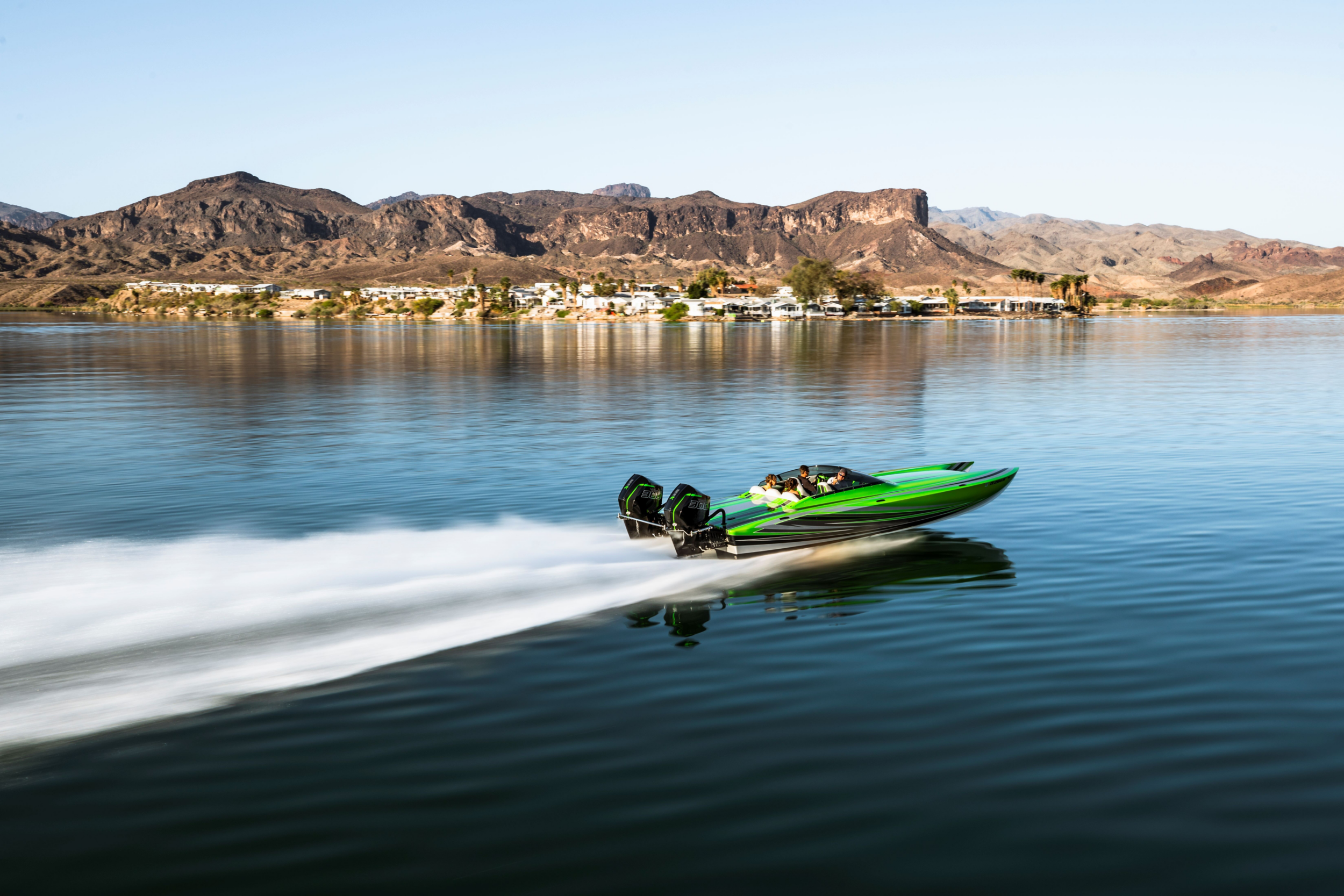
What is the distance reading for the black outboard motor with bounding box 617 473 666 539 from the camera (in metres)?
23.1

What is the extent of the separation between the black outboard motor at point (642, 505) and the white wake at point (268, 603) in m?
0.60

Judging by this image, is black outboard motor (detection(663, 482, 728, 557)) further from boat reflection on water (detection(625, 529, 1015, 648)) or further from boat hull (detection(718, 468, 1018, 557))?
boat reflection on water (detection(625, 529, 1015, 648))

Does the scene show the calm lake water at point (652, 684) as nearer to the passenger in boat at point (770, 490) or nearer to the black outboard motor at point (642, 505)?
the black outboard motor at point (642, 505)

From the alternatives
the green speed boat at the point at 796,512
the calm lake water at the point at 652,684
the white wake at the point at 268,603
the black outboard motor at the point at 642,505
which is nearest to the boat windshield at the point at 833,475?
the green speed boat at the point at 796,512

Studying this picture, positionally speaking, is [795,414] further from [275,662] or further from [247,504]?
[275,662]

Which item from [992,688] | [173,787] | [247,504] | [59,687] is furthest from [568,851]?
[247,504]

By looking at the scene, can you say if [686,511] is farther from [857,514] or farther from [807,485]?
[857,514]

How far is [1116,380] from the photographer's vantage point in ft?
245

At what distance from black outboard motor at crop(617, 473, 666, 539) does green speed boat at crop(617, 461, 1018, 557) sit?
13 millimetres

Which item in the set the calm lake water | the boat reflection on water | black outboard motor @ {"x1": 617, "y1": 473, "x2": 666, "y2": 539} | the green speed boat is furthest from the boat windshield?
black outboard motor @ {"x1": 617, "y1": 473, "x2": 666, "y2": 539}

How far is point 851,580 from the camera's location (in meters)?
21.5

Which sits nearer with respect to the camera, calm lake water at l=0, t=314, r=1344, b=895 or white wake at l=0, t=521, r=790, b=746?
calm lake water at l=0, t=314, r=1344, b=895

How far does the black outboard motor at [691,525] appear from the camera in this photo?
22.0 metres

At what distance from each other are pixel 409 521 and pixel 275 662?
11723 mm
